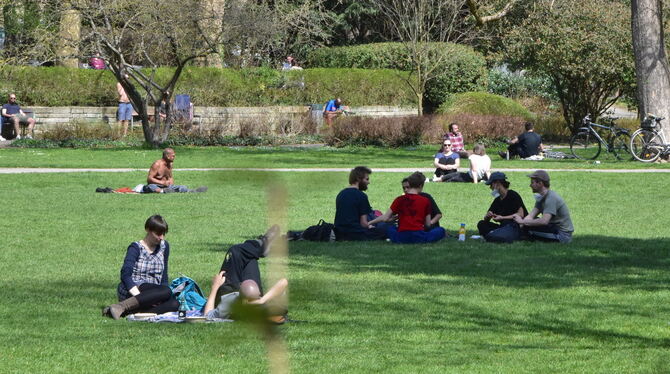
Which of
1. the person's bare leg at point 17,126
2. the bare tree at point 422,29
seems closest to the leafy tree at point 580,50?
the bare tree at point 422,29

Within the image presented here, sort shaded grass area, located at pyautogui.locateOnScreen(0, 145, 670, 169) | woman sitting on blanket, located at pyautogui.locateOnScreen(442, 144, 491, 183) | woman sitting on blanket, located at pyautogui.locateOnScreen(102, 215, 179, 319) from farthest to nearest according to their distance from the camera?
shaded grass area, located at pyautogui.locateOnScreen(0, 145, 670, 169) → woman sitting on blanket, located at pyautogui.locateOnScreen(442, 144, 491, 183) → woman sitting on blanket, located at pyautogui.locateOnScreen(102, 215, 179, 319)

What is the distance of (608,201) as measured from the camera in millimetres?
18531

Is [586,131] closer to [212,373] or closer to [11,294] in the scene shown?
[11,294]

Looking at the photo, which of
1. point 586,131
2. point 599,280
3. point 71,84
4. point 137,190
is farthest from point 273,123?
point 599,280

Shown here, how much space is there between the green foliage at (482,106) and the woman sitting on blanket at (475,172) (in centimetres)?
1778

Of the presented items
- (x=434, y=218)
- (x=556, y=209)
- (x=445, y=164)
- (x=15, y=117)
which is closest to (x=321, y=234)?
(x=434, y=218)

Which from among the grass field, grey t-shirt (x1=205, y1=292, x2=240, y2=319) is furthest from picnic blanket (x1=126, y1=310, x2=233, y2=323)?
grey t-shirt (x1=205, y1=292, x2=240, y2=319)

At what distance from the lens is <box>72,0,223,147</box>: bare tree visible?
1137 inches

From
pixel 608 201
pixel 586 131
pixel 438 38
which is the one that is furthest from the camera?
pixel 438 38

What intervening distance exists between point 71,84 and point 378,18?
50.5 feet

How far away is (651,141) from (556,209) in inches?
548

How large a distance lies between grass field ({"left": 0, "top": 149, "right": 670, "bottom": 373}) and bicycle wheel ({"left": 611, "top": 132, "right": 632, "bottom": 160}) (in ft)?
32.4

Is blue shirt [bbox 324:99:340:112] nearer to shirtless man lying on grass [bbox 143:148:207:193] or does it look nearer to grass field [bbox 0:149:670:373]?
shirtless man lying on grass [bbox 143:148:207:193]

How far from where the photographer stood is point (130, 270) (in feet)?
30.0
